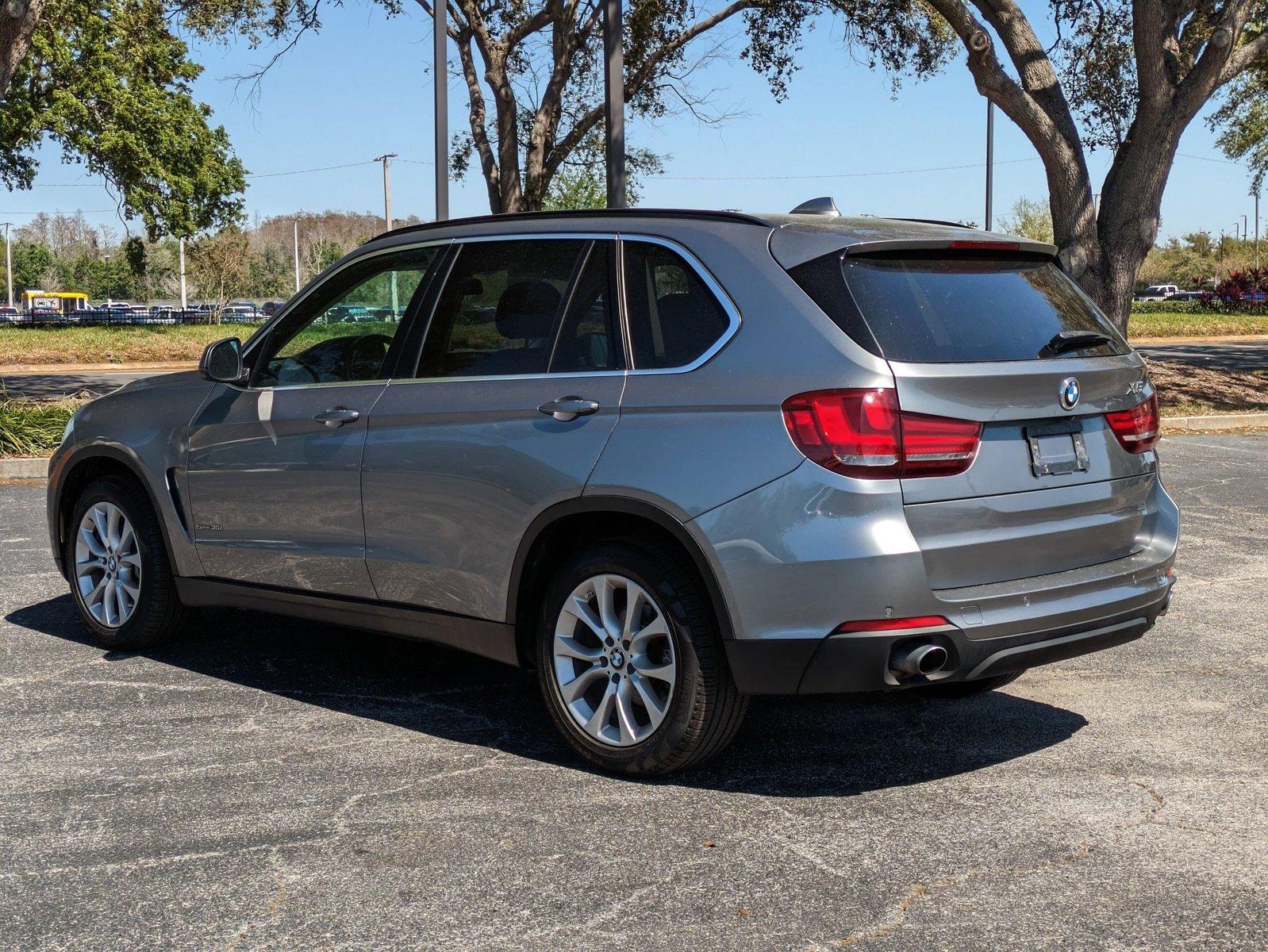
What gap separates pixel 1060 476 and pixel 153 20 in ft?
72.7

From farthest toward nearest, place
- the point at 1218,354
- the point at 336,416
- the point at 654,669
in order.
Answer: the point at 1218,354
the point at 336,416
the point at 654,669

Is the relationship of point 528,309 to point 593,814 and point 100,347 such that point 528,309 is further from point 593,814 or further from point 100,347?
point 100,347

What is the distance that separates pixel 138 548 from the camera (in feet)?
20.7

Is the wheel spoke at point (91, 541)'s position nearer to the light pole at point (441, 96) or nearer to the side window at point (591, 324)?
the side window at point (591, 324)

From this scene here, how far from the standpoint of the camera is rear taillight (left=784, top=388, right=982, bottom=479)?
4.09m

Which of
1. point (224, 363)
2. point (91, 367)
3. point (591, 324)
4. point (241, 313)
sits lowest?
point (91, 367)

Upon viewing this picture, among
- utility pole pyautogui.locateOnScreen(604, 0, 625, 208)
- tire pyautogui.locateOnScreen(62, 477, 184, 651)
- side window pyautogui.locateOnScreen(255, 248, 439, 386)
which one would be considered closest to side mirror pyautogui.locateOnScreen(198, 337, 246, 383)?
side window pyautogui.locateOnScreen(255, 248, 439, 386)

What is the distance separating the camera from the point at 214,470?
19.3 ft

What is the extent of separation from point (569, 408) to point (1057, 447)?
1.55 metres

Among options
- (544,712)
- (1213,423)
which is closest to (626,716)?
(544,712)

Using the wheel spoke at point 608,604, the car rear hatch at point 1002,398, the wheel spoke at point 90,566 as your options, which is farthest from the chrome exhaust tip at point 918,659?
the wheel spoke at point 90,566

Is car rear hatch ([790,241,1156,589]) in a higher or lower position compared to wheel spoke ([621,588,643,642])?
higher

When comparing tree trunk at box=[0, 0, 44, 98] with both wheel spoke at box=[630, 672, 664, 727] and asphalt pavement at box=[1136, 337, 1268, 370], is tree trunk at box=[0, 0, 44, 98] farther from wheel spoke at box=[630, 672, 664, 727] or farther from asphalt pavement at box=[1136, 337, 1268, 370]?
asphalt pavement at box=[1136, 337, 1268, 370]

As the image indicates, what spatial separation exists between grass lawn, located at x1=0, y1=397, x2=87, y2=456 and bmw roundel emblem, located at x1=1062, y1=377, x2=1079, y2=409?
11.4 metres
